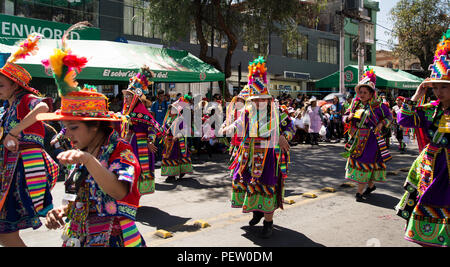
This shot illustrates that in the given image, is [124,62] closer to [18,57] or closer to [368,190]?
[368,190]

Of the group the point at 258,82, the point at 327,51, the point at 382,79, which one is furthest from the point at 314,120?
the point at 327,51

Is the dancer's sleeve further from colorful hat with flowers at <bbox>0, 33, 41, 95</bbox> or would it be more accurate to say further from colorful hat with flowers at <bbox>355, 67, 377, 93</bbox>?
colorful hat with flowers at <bbox>0, 33, 41, 95</bbox>

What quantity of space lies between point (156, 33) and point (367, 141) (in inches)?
607

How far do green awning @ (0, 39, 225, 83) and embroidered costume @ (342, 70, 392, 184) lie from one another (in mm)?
6798

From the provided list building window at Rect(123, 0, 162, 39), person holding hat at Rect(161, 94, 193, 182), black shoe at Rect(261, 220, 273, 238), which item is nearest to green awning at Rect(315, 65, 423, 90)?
building window at Rect(123, 0, 162, 39)

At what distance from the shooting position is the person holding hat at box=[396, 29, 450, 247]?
3674 millimetres

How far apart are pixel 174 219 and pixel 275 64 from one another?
27.5 meters

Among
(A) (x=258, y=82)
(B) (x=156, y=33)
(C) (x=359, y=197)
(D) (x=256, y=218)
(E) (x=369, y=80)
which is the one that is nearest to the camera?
(A) (x=258, y=82)

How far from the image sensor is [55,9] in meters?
19.0

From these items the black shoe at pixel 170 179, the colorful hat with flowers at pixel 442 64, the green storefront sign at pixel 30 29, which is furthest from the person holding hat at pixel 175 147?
the green storefront sign at pixel 30 29

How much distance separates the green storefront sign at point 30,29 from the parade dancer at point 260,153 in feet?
34.5

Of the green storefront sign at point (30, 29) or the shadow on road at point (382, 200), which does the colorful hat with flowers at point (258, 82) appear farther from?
the green storefront sign at point (30, 29)

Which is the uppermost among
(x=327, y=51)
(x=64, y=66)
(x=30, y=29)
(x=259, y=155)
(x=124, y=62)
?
(x=327, y=51)
